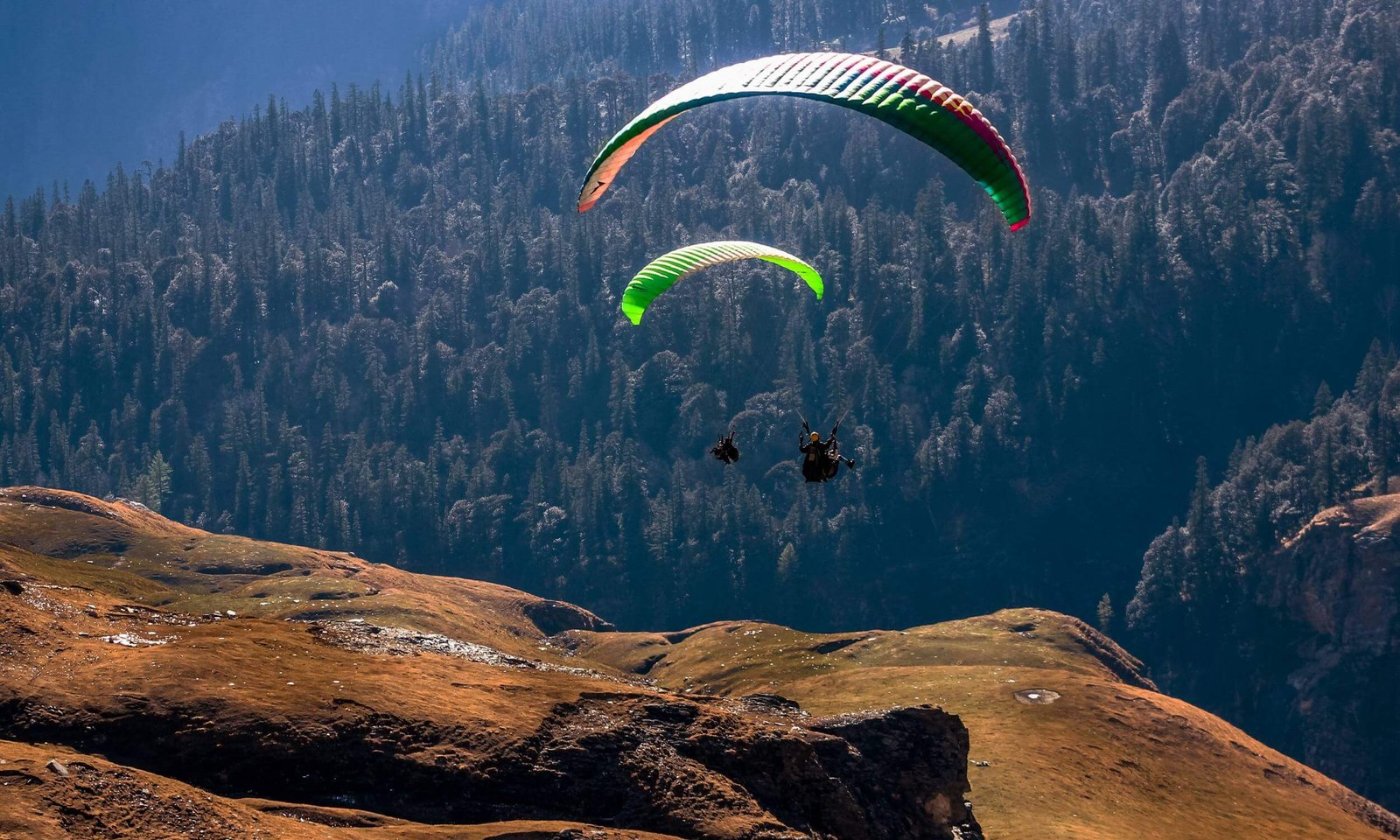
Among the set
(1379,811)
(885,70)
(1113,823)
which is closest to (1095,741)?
(1113,823)

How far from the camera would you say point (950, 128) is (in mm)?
42375

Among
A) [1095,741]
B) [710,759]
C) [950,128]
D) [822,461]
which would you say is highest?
[950,128]

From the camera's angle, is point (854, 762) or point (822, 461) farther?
point (854, 762)

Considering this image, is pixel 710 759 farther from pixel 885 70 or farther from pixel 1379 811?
pixel 1379 811

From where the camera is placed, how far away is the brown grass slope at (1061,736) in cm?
8544

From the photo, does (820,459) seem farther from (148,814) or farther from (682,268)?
(148,814)

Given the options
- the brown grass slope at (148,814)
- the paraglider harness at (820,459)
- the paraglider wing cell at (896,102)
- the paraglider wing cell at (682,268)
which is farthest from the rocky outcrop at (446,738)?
the paraglider wing cell at (896,102)

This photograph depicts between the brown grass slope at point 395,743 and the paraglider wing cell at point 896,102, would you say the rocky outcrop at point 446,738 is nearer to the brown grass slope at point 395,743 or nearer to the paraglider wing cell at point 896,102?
the brown grass slope at point 395,743

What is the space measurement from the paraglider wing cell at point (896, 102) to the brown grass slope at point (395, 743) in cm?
3044

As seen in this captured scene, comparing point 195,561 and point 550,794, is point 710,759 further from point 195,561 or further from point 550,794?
point 195,561

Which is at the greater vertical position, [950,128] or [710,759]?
[950,128]

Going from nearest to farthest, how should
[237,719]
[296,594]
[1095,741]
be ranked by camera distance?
[237,719]
[1095,741]
[296,594]

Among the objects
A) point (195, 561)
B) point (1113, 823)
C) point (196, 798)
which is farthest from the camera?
point (195, 561)

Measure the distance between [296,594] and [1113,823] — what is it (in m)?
79.9
